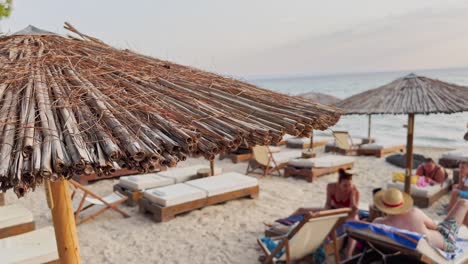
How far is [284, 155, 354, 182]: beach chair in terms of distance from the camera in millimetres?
8312

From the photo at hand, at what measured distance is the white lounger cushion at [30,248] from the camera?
354 cm

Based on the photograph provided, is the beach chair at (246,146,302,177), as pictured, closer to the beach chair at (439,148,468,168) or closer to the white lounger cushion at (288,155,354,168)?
the white lounger cushion at (288,155,354,168)

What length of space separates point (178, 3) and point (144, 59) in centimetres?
685

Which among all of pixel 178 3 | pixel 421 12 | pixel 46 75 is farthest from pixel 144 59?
pixel 421 12

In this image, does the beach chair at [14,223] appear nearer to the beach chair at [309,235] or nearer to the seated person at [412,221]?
the beach chair at [309,235]

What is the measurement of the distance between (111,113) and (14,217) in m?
3.99

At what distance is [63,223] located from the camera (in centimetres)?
212

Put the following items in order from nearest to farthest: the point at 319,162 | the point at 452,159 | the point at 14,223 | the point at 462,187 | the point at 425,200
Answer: the point at 14,223 < the point at 462,187 < the point at 425,200 < the point at 319,162 < the point at 452,159

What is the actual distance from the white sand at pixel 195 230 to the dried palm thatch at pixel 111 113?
305 cm

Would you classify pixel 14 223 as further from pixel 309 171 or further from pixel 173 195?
pixel 309 171

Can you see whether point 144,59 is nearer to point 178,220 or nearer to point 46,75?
point 46,75

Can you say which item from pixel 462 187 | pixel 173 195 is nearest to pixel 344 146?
pixel 462 187

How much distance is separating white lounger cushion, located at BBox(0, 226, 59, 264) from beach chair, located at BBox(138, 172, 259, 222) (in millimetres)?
1891

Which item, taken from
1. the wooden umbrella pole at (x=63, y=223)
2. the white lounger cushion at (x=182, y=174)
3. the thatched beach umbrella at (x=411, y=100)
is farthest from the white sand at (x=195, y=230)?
the wooden umbrella pole at (x=63, y=223)
